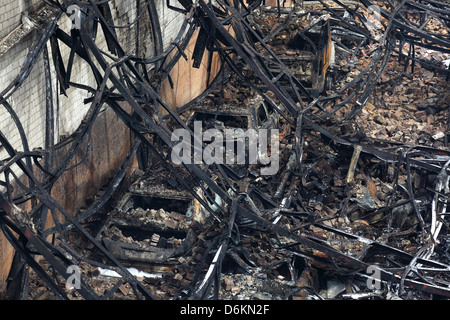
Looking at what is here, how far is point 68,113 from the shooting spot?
7.54 m

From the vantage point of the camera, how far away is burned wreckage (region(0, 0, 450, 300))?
6207 millimetres

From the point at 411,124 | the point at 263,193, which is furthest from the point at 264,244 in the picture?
the point at 411,124

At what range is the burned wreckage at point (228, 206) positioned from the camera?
621 cm

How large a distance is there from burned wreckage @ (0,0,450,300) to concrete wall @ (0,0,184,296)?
203 mm

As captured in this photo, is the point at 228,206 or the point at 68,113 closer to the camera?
the point at 228,206

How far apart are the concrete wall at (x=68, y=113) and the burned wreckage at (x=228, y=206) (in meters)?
0.20

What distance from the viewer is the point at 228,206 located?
7.08m

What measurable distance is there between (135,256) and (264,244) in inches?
57.9

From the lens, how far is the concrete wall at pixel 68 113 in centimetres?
618

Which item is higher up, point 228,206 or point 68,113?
point 68,113

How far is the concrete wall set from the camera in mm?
6184

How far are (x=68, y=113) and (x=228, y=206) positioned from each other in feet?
7.35

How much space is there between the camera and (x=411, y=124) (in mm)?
10672
